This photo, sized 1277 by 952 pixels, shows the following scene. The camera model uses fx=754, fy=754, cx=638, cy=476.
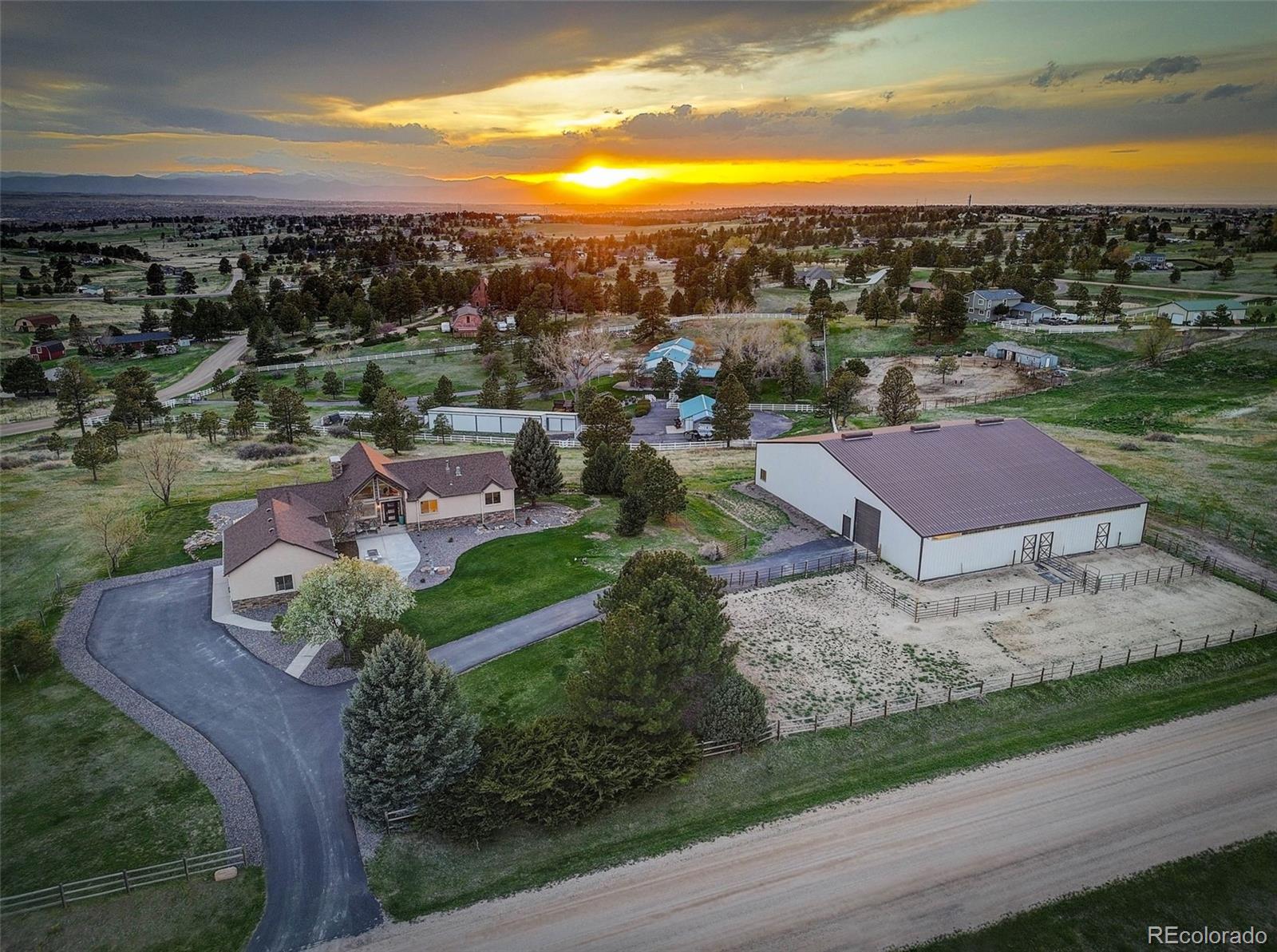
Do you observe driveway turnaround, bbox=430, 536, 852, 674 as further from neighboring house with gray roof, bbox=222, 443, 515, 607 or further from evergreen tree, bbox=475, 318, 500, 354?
evergreen tree, bbox=475, 318, 500, 354

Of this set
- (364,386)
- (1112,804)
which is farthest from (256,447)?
(1112,804)

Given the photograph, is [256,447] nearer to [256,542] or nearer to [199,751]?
[256,542]

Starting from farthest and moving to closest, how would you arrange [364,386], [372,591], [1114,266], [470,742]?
1. [1114,266]
2. [364,386]
3. [372,591]
4. [470,742]

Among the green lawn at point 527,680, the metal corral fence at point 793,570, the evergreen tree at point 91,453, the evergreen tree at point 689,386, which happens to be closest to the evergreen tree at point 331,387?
the evergreen tree at point 91,453

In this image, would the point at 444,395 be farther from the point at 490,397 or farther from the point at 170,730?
the point at 170,730

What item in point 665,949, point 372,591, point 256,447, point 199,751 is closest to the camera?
point 665,949

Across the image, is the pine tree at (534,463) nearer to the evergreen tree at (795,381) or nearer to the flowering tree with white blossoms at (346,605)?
the flowering tree with white blossoms at (346,605)
